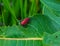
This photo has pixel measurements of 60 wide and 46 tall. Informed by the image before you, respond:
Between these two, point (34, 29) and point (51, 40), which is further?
point (34, 29)

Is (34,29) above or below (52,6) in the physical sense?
below

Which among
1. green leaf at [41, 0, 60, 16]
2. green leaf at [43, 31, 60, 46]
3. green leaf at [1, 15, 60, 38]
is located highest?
green leaf at [41, 0, 60, 16]

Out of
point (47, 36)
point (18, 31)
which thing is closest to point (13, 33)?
point (18, 31)

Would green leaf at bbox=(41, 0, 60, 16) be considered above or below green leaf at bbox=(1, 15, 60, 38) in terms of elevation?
above

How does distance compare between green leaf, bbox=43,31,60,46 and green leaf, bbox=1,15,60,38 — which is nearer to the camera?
green leaf, bbox=43,31,60,46

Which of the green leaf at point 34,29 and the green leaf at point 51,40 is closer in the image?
the green leaf at point 51,40

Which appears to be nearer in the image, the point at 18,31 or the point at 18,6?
the point at 18,31

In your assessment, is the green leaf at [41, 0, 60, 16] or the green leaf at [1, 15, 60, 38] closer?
the green leaf at [41, 0, 60, 16]

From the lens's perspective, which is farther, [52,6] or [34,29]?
[34,29]

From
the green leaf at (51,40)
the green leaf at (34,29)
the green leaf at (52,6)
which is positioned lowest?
the green leaf at (34,29)

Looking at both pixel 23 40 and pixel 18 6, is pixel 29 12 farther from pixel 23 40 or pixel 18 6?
pixel 23 40

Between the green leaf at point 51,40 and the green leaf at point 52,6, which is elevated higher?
the green leaf at point 52,6
